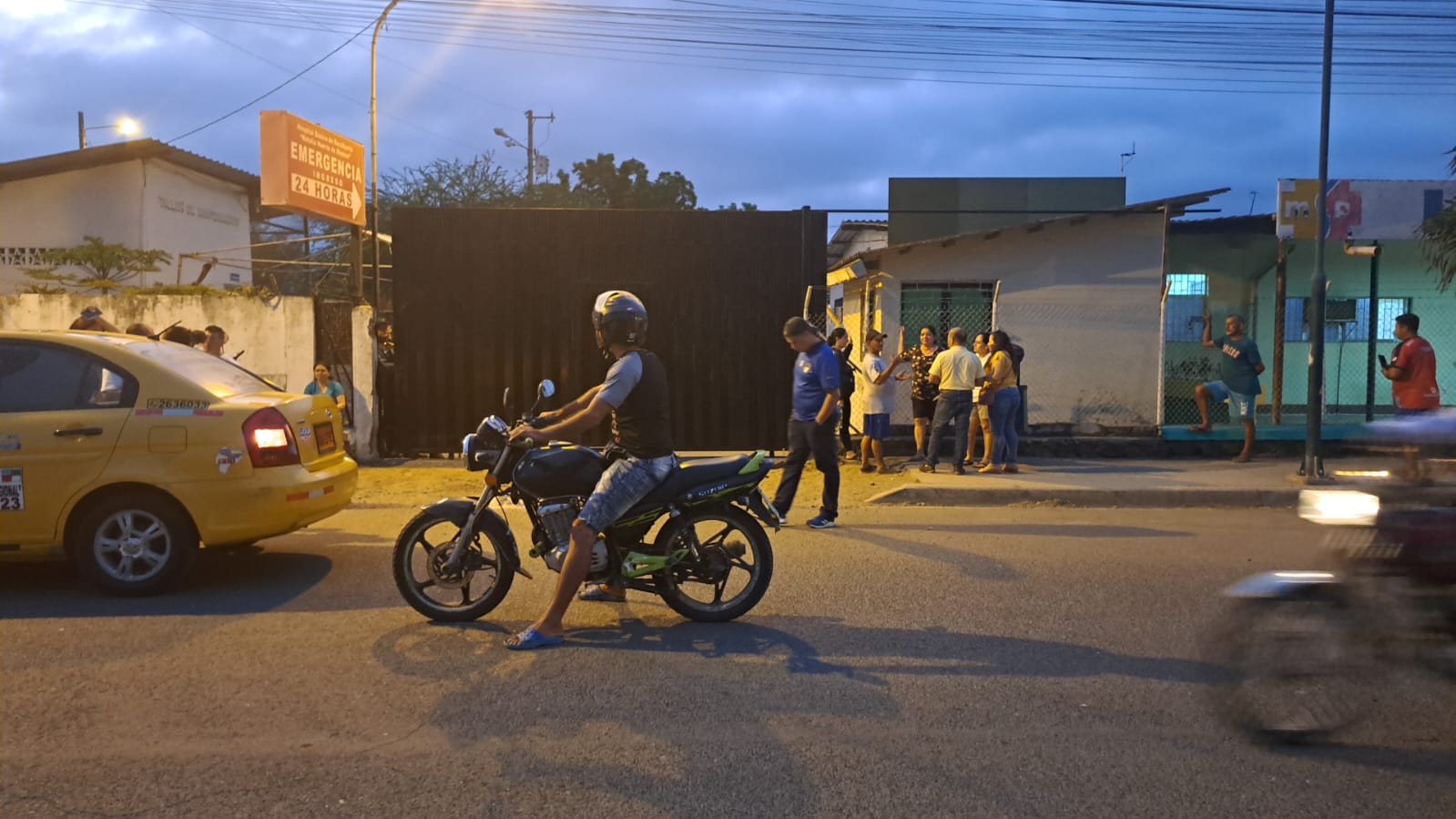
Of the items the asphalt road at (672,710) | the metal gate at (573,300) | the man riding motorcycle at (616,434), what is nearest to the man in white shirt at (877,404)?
the metal gate at (573,300)

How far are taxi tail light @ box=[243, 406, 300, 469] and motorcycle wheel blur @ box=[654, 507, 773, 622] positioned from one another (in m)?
2.53

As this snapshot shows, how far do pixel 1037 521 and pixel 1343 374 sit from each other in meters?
10.5

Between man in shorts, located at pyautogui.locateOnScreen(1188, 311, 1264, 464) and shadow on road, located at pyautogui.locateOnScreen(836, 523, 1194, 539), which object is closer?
shadow on road, located at pyautogui.locateOnScreen(836, 523, 1194, 539)

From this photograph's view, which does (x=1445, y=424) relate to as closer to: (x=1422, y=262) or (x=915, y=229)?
(x=1422, y=262)

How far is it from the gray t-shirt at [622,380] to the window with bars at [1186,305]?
13.0m

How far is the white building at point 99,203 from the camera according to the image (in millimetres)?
22688

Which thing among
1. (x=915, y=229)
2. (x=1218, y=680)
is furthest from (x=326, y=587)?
(x=915, y=229)

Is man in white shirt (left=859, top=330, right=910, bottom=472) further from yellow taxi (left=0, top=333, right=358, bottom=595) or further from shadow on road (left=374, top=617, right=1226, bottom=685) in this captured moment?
yellow taxi (left=0, top=333, right=358, bottom=595)

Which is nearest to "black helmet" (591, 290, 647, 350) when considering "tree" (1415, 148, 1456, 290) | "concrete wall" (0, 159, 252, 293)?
"tree" (1415, 148, 1456, 290)

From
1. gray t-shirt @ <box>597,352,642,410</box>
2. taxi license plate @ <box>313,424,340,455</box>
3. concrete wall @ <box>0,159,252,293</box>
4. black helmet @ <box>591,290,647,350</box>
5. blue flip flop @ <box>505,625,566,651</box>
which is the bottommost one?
blue flip flop @ <box>505,625,566,651</box>

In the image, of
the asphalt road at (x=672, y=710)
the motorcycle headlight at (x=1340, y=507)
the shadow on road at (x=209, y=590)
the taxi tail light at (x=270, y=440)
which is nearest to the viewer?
the asphalt road at (x=672, y=710)

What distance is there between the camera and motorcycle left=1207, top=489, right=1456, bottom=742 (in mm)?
3701

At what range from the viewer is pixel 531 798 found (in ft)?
11.7

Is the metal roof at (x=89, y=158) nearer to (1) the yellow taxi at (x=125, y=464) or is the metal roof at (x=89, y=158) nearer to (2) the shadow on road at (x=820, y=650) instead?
(1) the yellow taxi at (x=125, y=464)
